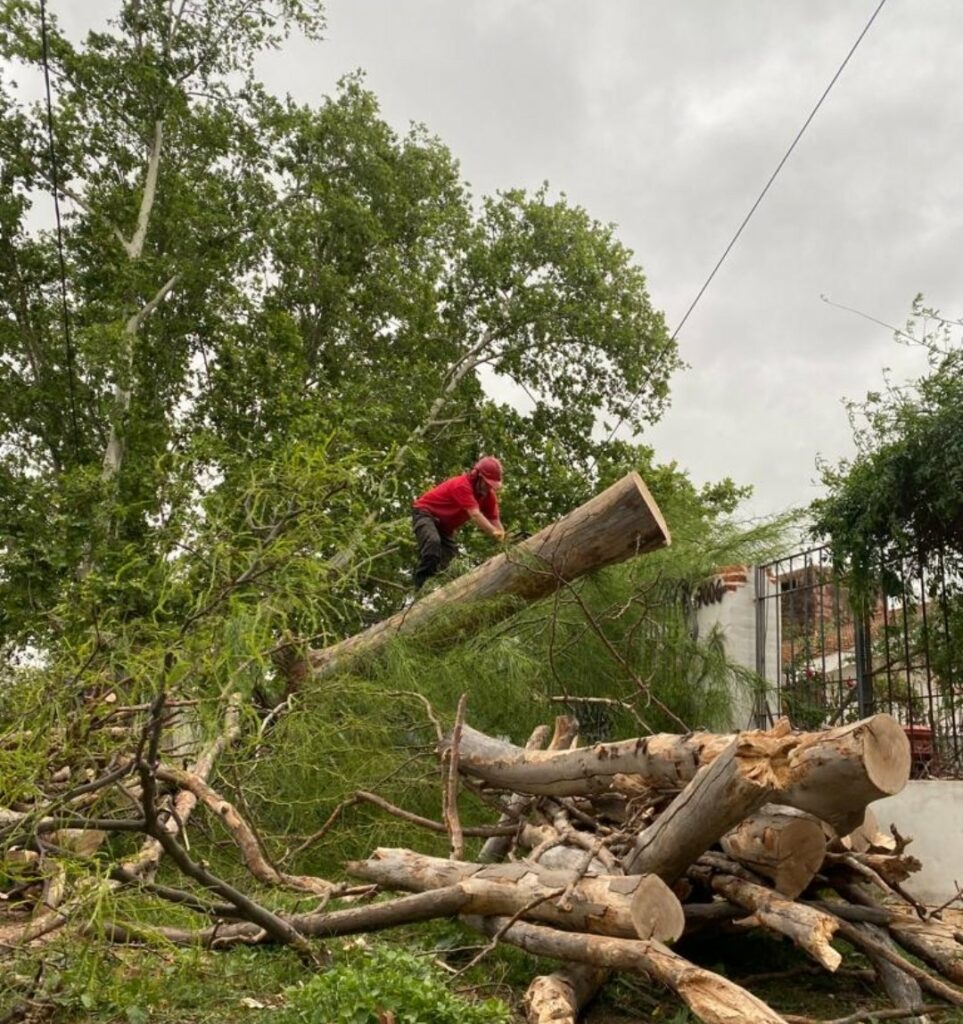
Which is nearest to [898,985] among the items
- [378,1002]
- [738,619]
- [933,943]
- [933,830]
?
[933,943]

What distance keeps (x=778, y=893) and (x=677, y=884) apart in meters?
0.37

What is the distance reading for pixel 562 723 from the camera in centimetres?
461

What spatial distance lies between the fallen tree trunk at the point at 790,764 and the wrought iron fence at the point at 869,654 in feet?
6.77

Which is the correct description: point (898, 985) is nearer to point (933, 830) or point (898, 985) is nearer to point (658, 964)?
point (658, 964)

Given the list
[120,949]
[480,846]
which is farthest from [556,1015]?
[480,846]

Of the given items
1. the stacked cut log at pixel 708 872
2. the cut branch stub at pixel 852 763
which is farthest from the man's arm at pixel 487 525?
the cut branch stub at pixel 852 763

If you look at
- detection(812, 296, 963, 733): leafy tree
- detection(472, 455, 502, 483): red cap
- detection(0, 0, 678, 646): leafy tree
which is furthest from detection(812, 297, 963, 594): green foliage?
detection(0, 0, 678, 646): leafy tree

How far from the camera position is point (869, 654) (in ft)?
18.9

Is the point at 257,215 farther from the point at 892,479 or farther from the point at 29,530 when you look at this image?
the point at 892,479

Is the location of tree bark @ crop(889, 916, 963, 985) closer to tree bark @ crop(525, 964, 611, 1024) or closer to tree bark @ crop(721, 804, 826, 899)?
tree bark @ crop(721, 804, 826, 899)

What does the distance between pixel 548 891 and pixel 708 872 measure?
619 mm

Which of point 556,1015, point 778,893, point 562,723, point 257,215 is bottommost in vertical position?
point 556,1015

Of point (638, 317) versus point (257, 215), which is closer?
point (257, 215)

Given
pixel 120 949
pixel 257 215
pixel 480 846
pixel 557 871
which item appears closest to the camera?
pixel 120 949
